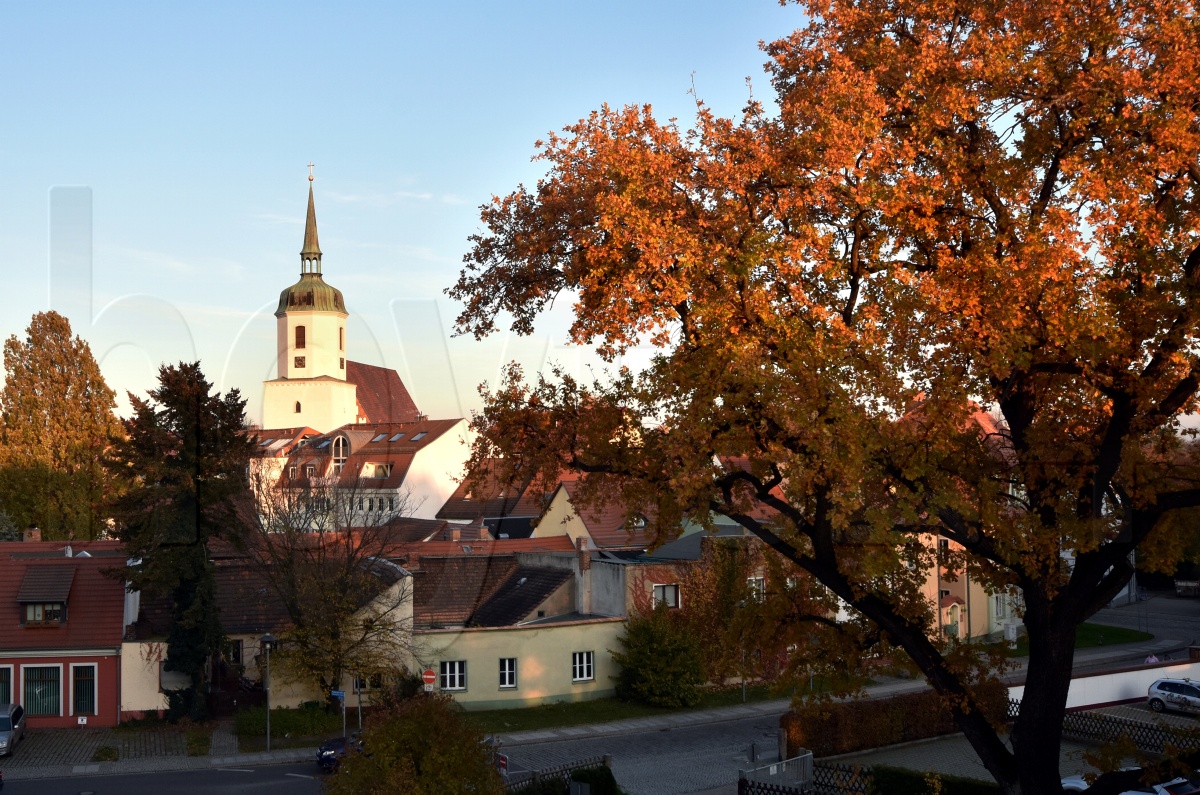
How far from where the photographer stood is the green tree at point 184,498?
29078 millimetres

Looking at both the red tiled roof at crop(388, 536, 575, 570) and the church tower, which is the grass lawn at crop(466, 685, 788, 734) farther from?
the church tower

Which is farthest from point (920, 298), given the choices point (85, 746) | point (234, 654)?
point (234, 654)

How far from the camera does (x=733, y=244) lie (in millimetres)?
11656

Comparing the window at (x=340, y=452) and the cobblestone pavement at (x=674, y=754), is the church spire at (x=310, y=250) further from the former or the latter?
the cobblestone pavement at (x=674, y=754)

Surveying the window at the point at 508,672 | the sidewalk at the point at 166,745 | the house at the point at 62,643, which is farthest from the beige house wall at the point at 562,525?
the house at the point at 62,643

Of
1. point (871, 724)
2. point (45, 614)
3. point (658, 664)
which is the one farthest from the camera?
point (658, 664)

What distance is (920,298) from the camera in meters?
11.1

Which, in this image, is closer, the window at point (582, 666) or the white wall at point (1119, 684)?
the white wall at point (1119, 684)

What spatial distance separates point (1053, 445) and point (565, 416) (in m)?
5.90

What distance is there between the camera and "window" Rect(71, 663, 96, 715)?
3020 centimetres

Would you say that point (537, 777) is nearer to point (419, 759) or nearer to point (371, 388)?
point (419, 759)

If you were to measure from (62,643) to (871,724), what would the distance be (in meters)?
22.3

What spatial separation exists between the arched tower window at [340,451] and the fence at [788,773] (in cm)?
1188

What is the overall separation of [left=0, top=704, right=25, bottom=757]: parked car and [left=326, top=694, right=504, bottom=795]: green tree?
682 inches
